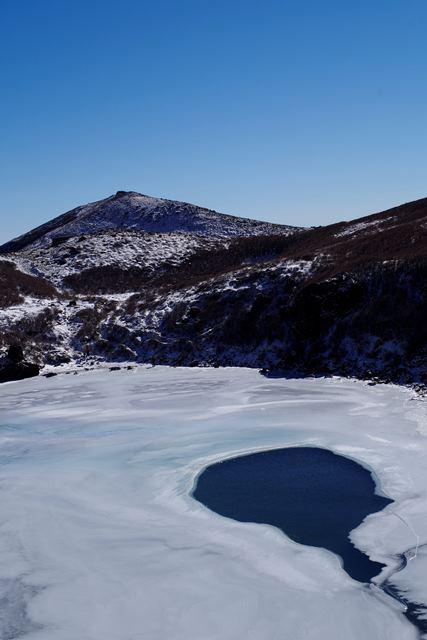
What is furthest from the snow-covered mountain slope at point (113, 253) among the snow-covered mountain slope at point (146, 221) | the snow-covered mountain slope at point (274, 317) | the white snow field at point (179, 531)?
the white snow field at point (179, 531)

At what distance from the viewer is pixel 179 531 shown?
11.0 m

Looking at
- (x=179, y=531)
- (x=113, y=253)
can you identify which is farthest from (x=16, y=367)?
(x=113, y=253)

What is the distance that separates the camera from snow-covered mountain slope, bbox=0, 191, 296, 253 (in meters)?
81.3

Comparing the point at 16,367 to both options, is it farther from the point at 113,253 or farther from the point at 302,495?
the point at 113,253

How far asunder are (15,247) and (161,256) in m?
48.9

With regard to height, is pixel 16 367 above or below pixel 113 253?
below

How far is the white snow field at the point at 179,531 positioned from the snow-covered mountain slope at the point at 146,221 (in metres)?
59.5

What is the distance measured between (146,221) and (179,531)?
267 feet

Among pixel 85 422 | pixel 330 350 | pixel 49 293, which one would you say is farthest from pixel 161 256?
pixel 85 422

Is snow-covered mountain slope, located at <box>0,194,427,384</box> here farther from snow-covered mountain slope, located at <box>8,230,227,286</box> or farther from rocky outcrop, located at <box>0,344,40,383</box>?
snow-covered mountain slope, located at <box>8,230,227,286</box>

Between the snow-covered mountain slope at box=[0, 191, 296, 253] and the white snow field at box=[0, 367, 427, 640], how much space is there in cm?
5951

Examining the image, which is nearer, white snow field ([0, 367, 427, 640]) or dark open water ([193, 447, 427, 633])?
white snow field ([0, 367, 427, 640])

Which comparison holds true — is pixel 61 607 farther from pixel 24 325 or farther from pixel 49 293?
pixel 49 293

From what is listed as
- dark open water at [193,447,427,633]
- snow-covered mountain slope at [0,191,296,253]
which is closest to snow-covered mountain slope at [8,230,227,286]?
snow-covered mountain slope at [0,191,296,253]
